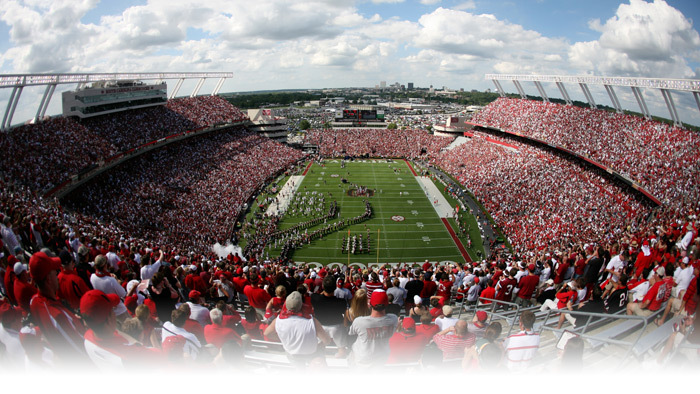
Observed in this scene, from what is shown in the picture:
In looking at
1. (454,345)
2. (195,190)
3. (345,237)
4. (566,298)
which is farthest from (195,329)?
(195,190)

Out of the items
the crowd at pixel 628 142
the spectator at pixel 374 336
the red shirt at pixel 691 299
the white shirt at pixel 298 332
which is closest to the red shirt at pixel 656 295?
the red shirt at pixel 691 299

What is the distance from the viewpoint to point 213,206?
29.9 m

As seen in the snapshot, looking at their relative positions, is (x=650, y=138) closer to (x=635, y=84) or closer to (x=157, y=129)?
(x=635, y=84)

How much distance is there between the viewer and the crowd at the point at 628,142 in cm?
2303

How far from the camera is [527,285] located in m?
7.82

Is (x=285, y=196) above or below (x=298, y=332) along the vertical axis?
below

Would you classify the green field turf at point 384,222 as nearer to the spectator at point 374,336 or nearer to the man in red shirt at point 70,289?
the man in red shirt at point 70,289

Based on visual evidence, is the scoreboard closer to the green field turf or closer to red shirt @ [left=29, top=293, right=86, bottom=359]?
the green field turf

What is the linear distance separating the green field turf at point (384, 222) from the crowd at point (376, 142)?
12175 mm

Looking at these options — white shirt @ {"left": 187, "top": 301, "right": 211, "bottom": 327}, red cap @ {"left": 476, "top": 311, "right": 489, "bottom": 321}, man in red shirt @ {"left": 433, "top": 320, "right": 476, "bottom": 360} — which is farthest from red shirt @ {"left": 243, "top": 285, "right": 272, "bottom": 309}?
red cap @ {"left": 476, "top": 311, "right": 489, "bottom": 321}

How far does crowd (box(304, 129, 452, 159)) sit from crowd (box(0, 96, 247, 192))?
24034 mm

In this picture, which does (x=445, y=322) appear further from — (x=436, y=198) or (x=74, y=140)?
(x=436, y=198)

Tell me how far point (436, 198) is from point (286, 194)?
14932mm

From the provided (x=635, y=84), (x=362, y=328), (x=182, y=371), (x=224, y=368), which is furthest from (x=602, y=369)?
(x=635, y=84)
